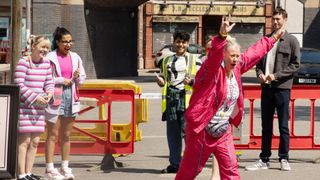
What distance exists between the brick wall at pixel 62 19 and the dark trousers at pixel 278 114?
2239 cm

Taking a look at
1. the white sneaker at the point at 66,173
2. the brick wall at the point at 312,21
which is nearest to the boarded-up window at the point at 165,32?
the brick wall at the point at 312,21

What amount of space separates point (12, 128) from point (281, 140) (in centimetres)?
353

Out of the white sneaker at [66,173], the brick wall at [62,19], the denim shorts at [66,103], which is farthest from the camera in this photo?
the brick wall at [62,19]

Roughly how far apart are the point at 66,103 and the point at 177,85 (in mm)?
1415

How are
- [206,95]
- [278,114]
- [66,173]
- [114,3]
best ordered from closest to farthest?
[206,95] < [66,173] < [278,114] < [114,3]

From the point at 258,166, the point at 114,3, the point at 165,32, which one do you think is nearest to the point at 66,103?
the point at 258,166

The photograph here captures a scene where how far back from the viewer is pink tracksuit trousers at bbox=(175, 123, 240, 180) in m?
6.78

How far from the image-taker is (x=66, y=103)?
9258mm

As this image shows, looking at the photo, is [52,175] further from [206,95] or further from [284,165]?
[206,95]

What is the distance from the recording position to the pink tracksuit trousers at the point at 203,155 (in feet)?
22.2

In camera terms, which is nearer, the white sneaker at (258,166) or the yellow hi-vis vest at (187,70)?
the yellow hi-vis vest at (187,70)

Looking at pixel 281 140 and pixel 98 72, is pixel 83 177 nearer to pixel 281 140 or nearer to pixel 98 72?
pixel 281 140

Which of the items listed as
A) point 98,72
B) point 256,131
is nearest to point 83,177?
point 256,131

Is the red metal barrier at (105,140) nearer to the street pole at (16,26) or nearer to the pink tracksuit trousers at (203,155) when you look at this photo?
the street pole at (16,26)
